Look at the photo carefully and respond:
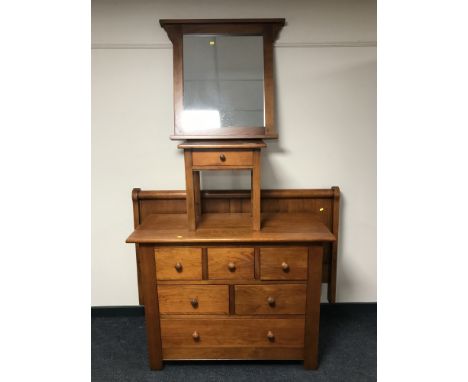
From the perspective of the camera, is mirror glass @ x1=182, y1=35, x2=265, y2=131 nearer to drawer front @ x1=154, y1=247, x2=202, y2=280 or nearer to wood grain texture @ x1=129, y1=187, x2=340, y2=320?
wood grain texture @ x1=129, y1=187, x2=340, y2=320

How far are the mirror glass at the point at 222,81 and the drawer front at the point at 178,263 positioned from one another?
0.79 m

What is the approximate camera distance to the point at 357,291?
2.32 metres

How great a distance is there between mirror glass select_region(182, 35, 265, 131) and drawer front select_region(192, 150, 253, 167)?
0.35 meters

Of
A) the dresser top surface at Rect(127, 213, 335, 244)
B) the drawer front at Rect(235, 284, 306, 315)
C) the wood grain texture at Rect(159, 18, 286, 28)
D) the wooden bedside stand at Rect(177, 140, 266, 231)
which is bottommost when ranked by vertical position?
the drawer front at Rect(235, 284, 306, 315)

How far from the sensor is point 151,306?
5.72 feet

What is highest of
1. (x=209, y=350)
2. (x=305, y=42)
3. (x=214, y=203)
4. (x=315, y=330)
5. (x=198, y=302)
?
(x=305, y=42)

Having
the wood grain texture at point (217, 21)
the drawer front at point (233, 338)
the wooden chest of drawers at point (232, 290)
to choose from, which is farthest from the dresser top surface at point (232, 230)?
the wood grain texture at point (217, 21)

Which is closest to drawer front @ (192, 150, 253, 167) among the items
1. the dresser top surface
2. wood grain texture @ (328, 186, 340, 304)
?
the dresser top surface

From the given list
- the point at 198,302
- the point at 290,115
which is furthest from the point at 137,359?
the point at 290,115

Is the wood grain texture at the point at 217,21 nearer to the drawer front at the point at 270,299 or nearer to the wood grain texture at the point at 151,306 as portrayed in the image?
the wood grain texture at the point at 151,306

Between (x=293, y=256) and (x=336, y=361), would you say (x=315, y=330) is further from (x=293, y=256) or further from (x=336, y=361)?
(x=293, y=256)

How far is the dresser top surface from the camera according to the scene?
165cm

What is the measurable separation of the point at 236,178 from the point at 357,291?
1.25m

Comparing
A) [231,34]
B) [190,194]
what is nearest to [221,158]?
[190,194]
